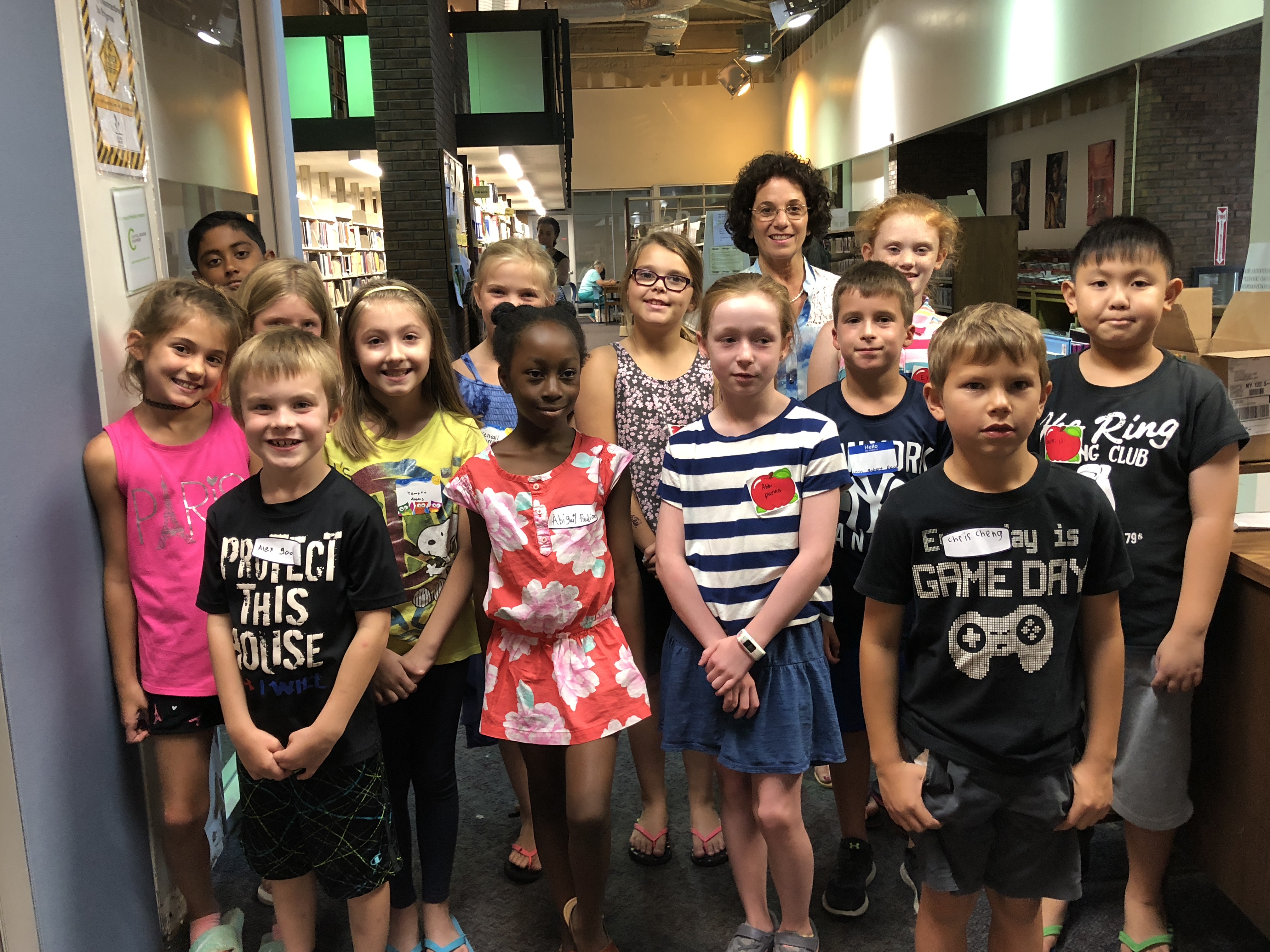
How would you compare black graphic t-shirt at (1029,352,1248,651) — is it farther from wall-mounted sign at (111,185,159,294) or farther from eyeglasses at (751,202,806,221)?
wall-mounted sign at (111,185,159,294)

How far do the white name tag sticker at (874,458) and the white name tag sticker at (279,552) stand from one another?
112 cm

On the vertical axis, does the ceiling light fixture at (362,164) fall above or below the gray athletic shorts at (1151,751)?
above

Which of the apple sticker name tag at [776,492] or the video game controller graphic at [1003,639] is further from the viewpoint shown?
the apple sticker name tag at [776,492]

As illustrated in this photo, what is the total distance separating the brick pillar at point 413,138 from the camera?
7.38 meters

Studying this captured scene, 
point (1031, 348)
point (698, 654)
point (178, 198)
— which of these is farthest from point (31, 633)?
point (1031, 348)

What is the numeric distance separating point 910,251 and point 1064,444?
0.84 metres

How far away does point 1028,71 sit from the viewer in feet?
25.6

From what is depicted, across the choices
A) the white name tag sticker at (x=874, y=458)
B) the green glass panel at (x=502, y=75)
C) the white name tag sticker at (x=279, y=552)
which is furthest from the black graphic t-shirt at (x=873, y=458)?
the green glass panel at (x=502, y=75)

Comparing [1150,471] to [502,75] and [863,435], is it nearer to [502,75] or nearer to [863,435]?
[863,435]

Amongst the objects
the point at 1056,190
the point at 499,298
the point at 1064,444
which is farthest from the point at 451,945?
the point at 1056,190

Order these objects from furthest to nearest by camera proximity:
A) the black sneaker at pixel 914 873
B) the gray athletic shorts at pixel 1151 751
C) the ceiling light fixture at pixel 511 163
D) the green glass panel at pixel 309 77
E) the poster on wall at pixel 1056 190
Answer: the ceiling light fixture at pixel 511 163
the green glass panel at pixel 309 77
the poster on wall at pixel 1056 190
the gray athletic shorts at pixel 1151 751
the black sneaker at pixel 914 873

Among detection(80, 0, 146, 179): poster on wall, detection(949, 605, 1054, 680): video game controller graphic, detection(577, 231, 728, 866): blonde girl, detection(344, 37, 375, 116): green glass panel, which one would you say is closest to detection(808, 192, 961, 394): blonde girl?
detection(577, 231, 728, 866): blonde girl

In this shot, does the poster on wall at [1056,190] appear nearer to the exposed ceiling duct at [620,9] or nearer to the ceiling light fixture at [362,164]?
the exposed ceiling duct at [620,9]

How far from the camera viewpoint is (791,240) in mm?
2689
